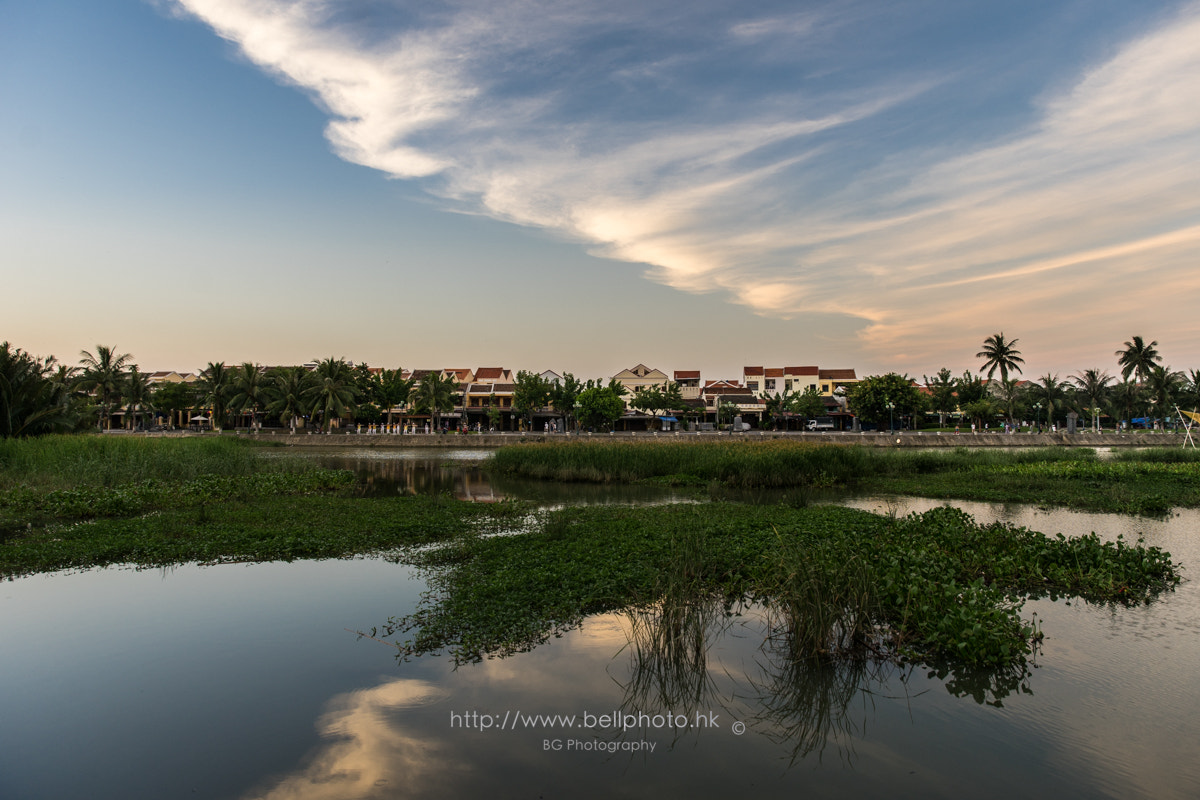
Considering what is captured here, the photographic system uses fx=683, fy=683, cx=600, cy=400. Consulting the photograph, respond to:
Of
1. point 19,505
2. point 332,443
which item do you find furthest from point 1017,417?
point 19,505

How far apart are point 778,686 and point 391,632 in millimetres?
4025

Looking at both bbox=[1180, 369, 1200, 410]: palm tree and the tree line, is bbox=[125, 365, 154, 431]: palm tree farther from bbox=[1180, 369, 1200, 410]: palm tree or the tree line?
bbox=[1180, 369, 1200, 410]: palm tree

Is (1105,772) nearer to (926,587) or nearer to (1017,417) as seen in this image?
(926,587)

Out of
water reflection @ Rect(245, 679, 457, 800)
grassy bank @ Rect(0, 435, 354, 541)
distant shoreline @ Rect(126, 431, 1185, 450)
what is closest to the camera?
water reflection @ Rect(245, 679, 457, 800)

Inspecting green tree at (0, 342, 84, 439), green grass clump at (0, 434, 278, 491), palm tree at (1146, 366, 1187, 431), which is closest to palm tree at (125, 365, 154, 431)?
green tree at (0, 342, 84, 439)

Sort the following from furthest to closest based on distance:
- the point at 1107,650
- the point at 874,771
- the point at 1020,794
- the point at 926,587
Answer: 1. the point at 926,587
2. the point at 1107,650
3. the point at 874,771
4. the point at 1020,794

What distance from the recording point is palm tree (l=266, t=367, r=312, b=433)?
56688 millimetres

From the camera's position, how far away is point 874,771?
4.88 meters

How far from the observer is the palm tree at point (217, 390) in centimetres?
5769

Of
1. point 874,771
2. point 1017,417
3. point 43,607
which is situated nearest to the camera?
point 874,771

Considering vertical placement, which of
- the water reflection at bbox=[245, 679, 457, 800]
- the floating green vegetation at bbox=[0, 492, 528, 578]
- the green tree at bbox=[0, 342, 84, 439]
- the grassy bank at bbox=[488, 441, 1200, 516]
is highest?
the green tree at bbox=[0, 342, 84, 439]

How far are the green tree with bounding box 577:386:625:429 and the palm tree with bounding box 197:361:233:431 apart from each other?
29632 mm

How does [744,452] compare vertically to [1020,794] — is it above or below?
above

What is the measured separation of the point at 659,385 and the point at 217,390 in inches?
1662
